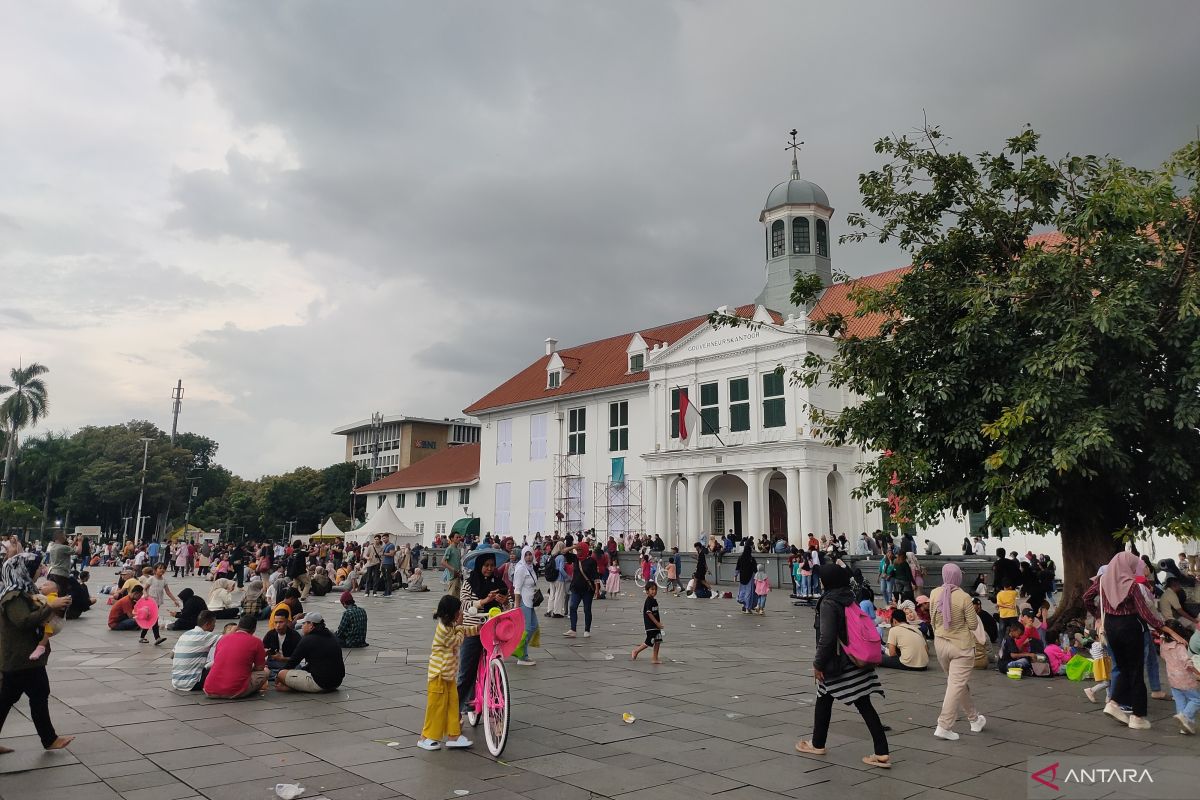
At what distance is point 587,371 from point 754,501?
14211 mm

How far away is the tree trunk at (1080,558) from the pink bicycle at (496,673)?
952 centimetres

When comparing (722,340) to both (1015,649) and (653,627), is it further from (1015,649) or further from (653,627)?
(1015,649)

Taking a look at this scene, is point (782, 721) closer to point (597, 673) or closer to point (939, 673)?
point (597, 673)

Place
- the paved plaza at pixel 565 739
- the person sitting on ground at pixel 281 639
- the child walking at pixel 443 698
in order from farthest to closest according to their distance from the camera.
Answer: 1. the person sitting on ground at pixel 281 639
2. the child walking at pixel 443 698
3. the paved plaza at pixel 565 739

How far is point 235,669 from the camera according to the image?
29.1ft

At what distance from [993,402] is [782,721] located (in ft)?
21.1

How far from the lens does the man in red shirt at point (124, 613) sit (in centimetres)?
1512

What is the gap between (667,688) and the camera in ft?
32.2

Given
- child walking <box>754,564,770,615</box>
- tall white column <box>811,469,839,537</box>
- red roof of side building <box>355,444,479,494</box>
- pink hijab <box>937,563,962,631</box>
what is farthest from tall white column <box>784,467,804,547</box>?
pink hijab <box>937,563,962,631</box>

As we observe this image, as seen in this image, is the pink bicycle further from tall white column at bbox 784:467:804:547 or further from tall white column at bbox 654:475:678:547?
tall white column at bbox 654:475:678:547

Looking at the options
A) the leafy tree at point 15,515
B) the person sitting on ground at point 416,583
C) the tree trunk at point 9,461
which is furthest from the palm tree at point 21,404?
the person sitting on ground at point 416,583

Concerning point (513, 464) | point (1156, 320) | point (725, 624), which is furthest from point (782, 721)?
point (513, 464)

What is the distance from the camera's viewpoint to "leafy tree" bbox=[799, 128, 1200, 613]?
34.8ft

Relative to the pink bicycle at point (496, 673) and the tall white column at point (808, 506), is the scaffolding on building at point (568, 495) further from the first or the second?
the pink bicycle at point (496, 673)
